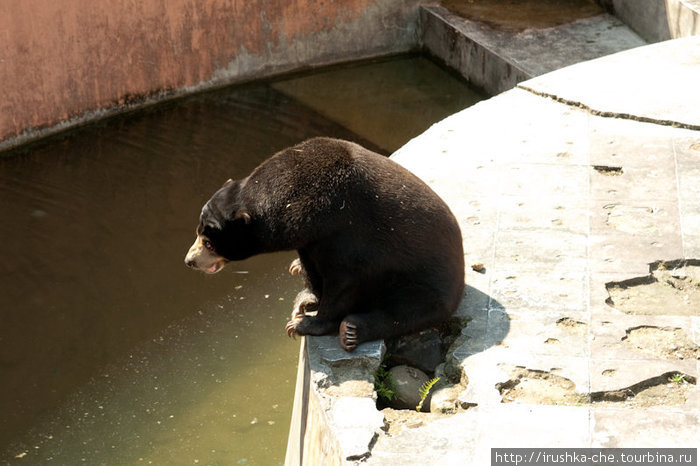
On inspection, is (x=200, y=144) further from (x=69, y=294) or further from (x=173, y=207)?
(x=69, y=294)

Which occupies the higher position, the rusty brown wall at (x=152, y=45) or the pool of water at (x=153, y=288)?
the rusty brown wall at (x=152, y=45)

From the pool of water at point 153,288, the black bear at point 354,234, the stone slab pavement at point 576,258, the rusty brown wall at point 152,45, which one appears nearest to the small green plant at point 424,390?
the stone slab pavement at point 576,258

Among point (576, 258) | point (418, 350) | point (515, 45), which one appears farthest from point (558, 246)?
point (515, 45)

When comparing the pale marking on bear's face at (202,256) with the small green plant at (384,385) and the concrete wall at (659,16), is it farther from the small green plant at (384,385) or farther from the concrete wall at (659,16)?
the concrete wall at (659,16)

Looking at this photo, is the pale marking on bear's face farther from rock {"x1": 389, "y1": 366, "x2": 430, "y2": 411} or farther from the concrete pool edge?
rock {"x1": 389, "y1": 366, "x2": 430, "y2": 411}

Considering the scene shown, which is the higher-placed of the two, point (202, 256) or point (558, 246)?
point (202, 256)

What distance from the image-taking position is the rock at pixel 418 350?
4.17 meters

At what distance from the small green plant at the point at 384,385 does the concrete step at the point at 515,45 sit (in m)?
5.92

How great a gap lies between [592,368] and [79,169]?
607cm

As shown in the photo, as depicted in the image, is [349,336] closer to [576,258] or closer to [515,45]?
[576,258]

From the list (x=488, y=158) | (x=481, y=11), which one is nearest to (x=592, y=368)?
(x=488, y=158)

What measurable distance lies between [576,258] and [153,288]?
11.9 ft

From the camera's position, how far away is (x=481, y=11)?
1097 cm

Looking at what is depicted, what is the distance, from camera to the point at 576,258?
15.4 ft
